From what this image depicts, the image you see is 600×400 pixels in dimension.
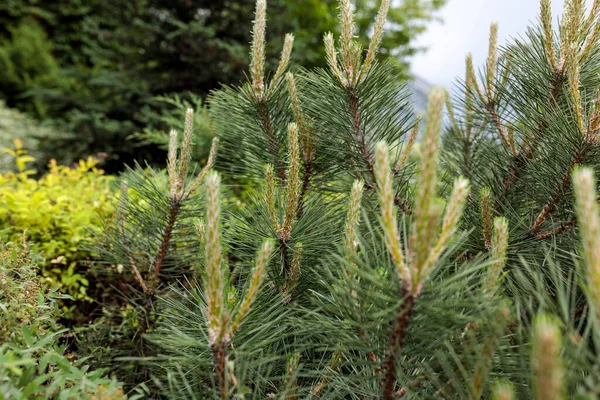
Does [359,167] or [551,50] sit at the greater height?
[551,50]

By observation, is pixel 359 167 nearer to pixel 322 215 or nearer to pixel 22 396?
pixel 322 215

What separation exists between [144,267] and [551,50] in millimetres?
1075

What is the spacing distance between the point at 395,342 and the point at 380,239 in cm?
21

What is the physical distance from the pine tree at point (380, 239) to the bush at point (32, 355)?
79mm

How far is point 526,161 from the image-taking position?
82 cm

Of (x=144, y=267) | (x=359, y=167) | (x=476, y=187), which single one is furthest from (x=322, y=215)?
(x=144, y=267)

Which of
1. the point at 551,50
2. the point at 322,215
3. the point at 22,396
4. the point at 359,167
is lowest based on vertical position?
the point at 22,396

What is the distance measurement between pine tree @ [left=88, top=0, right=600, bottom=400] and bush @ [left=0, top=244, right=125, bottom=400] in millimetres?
79

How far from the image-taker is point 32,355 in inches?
25.8

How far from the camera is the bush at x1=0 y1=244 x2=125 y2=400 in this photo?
0.48m

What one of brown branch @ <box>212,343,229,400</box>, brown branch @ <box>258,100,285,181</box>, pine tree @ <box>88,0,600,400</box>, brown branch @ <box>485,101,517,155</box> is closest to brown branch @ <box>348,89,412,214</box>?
pine tree @ <box>88,0,600,400</box>

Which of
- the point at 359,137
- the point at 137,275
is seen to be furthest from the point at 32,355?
the point at 359,137

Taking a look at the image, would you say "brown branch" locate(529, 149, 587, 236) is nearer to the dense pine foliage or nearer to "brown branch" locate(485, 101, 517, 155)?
the dense pine foliage

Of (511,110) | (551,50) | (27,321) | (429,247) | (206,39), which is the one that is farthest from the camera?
(206,39)
